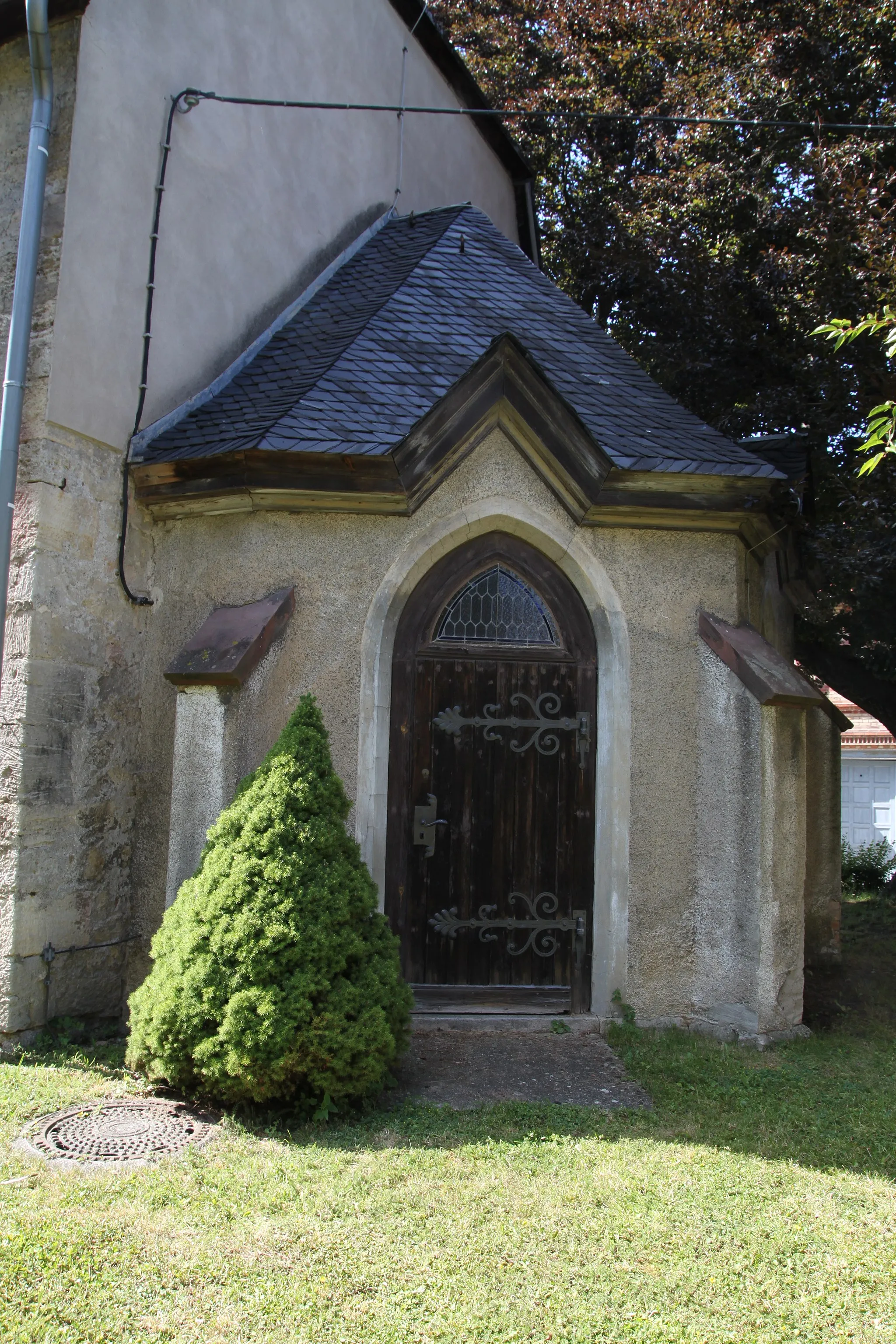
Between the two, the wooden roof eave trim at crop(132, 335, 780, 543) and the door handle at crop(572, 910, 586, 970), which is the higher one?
the wooden roof eave trim at crop(132, 335, 780, 543)

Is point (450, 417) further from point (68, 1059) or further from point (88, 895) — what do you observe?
point (68, 1059)

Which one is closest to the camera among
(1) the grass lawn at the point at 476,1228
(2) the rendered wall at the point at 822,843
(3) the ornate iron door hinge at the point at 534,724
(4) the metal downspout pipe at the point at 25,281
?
(1) the grass lawn at the point at 476,1228

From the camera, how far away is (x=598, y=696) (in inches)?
250

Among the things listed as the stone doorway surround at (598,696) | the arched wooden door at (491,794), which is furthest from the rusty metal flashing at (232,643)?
the arched wooden door at (491,794)

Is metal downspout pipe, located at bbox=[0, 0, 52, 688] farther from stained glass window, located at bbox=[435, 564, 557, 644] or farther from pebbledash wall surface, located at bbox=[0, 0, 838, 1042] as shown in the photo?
stained glass window, located at bbox=[435, 564, 557, 644]

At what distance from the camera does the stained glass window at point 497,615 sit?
21.0 ft

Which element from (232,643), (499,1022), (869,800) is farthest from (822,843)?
(869,800)

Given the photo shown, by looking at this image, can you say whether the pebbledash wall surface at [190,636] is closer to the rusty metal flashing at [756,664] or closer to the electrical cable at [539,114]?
the rusty metal flashing at [756,664]

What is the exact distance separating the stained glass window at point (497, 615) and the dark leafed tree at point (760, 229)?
308cm

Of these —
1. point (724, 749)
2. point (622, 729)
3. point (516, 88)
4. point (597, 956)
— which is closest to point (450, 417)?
point (622, 729)

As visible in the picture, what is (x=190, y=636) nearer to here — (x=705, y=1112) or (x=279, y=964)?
(x=279, y=964)

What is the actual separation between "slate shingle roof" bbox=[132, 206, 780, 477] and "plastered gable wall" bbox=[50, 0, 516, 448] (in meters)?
0.38

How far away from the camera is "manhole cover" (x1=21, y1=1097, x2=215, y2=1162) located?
4152 mm

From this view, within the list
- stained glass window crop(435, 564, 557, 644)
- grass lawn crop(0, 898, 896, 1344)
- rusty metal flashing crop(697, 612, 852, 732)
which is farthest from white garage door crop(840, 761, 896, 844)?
grass lawn crop(0, 898, 896, 1344)
